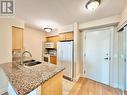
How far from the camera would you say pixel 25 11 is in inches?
125

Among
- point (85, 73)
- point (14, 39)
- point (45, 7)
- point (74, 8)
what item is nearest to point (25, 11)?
point (45, 7)

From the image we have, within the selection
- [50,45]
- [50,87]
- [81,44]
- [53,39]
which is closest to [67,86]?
[81,44]

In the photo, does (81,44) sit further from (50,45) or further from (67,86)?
(50,45)

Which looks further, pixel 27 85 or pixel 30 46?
pixel 30 46

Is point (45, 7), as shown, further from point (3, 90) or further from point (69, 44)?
point (3, 90)

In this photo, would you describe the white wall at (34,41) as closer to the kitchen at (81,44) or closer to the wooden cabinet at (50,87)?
the kitchen at (81,44)

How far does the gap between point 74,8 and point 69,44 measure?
60.0 inches

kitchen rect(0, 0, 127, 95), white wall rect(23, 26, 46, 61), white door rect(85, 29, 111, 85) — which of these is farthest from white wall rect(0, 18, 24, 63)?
white door rect(85, 29, 111, 85)

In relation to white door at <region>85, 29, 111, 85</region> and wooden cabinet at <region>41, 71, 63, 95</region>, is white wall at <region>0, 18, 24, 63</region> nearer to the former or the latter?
wooden cabinet at <region>41, 71, 63, 95</region>

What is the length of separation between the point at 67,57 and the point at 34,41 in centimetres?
229

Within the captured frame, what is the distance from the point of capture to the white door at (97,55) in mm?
3559

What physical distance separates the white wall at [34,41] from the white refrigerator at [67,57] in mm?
1702

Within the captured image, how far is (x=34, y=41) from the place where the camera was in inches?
213

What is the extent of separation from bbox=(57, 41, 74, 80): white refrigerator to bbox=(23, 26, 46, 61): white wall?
5.58 ft
